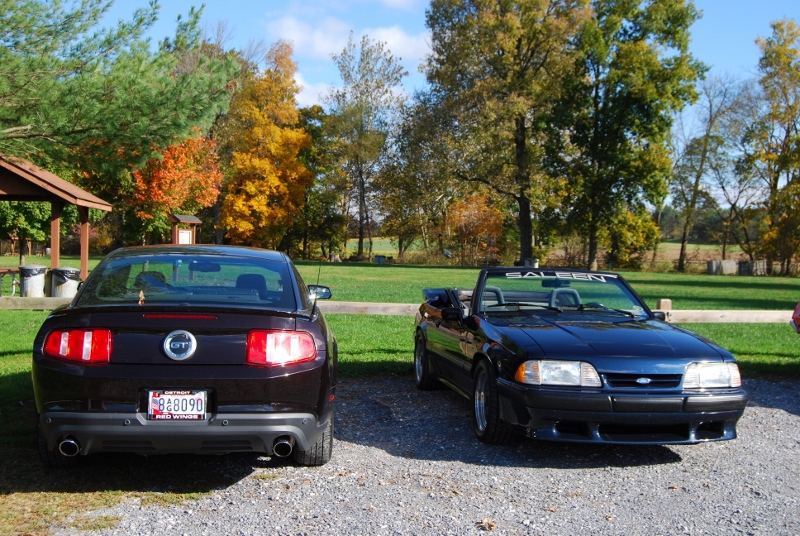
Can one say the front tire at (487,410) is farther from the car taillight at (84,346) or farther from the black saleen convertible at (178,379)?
the car taillight at (84,346)

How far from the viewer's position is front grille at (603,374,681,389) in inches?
211

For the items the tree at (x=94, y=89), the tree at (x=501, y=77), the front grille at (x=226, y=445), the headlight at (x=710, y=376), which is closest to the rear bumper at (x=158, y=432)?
the front grille at (x=226, y=445)

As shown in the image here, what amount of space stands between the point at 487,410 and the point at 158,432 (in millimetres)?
2586

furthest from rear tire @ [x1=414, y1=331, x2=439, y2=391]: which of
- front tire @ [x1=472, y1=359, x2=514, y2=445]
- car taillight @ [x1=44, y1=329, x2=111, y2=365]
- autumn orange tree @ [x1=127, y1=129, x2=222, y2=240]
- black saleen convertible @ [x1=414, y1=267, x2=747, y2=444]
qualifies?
autumn orange tree @ [x1=127, y1=129, x2=222, y2=240]

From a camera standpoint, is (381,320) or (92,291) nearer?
(92,291)

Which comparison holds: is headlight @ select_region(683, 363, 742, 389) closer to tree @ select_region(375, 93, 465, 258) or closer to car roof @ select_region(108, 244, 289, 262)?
car roof @ select_region(108, 244, 289, 262)

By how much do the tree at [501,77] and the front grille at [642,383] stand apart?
39738 millimetres

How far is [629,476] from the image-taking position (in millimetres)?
5297

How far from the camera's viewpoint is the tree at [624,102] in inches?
1896

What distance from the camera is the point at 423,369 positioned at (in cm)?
841

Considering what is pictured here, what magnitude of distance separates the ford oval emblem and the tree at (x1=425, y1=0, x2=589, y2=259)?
4089 centimetres

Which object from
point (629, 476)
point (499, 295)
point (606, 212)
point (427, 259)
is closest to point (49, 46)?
point (499, 295)

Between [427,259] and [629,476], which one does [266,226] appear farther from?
[629,476]

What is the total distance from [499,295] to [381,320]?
9335 millimetres
